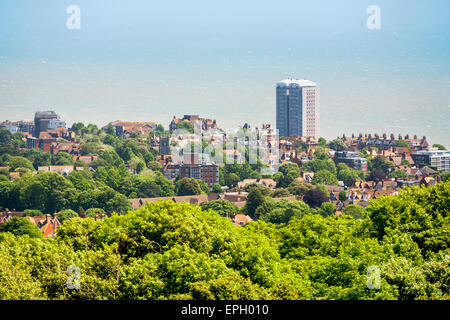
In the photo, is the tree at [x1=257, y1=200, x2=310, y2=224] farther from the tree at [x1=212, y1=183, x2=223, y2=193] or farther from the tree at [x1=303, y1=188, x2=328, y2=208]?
the tree at [x1=212, y1=183, x2=223, y2=193]

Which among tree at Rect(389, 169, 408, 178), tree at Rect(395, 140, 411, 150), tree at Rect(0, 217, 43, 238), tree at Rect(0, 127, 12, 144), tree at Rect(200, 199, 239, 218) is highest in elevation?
tree at Rect(0, 127, 12, 144)

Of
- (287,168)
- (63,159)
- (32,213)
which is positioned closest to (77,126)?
(63,159)

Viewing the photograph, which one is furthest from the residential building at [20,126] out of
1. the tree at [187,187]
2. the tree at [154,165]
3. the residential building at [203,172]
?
the tree at [187,187]

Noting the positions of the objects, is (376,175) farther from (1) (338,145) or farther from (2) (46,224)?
(2) (46,224)

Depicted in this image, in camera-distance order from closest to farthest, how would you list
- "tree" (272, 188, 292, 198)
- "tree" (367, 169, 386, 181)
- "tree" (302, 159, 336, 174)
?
1. "tree" (272, 188, 292, 198)
2. "tree" (367, 169, 386, 181)
3. "tree" (302, 159, 336, 174)

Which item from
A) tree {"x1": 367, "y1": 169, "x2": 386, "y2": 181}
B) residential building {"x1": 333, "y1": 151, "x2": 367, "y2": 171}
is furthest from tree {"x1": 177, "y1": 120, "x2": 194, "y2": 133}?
tree {"x1": 367, "y1": 169, "x2": 386, "y2": 181}

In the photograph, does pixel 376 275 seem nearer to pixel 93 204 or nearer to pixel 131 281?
pixel 131 281
